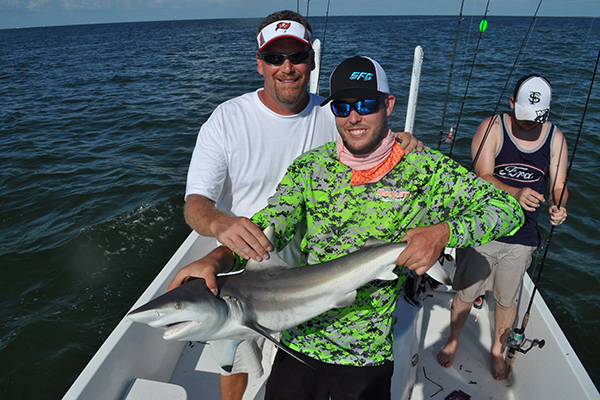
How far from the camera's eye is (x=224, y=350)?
8.11 feet

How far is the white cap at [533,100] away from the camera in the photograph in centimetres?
371

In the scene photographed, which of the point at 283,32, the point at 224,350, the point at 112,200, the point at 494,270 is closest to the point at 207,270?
the point at 224,350

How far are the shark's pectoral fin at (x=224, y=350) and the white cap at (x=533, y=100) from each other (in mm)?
3339

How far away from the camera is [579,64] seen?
24.2 metres

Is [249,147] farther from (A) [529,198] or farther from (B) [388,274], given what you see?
(A) [529,198]

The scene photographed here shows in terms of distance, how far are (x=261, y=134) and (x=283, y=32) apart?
0.84 meters

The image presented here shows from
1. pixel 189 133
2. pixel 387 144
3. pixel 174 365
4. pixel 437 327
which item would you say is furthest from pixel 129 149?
pixel 387 144

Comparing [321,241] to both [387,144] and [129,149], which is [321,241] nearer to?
[387,144]

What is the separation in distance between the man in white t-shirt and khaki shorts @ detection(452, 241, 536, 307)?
2155 mm

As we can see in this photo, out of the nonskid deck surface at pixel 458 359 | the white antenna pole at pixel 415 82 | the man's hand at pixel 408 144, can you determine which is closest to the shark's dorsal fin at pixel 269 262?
the man's hand at pixel 408 144

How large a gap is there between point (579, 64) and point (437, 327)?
26511mm

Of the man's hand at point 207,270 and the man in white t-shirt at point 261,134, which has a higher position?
the man in white t-shirt at point 261,134

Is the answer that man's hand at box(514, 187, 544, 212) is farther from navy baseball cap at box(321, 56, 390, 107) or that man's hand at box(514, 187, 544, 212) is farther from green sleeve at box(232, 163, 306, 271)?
green sleeve at box(232, 163, 306, 271)

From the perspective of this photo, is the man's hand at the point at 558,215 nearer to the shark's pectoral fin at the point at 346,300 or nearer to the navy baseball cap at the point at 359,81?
the navy baseball cap at the point at 359,81
